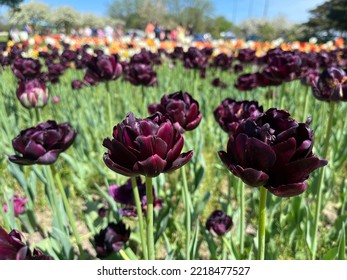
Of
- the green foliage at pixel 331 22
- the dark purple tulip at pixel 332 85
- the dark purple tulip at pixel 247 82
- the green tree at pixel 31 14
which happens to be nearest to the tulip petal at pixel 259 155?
the dark purple tulip at pixel 332 85

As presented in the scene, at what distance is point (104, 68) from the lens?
7.45ft

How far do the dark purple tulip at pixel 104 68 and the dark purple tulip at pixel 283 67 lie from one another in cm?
89

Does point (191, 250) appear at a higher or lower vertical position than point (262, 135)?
lower

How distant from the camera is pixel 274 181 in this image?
2.64 ft

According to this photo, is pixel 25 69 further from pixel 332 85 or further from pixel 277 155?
pixel 277 155

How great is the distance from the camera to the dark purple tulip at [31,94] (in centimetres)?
210

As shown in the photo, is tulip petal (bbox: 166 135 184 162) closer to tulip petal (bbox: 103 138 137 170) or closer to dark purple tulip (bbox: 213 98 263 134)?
tulip petal (bbox: 103 138 137 170)

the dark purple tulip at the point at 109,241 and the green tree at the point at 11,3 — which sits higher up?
the green tree at the point at 11,3

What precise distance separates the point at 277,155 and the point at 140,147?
11.4 inches

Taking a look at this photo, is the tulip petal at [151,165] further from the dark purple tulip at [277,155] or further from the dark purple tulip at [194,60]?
the dark purple tulip at [194,60]

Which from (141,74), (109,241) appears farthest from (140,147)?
(141,74)
